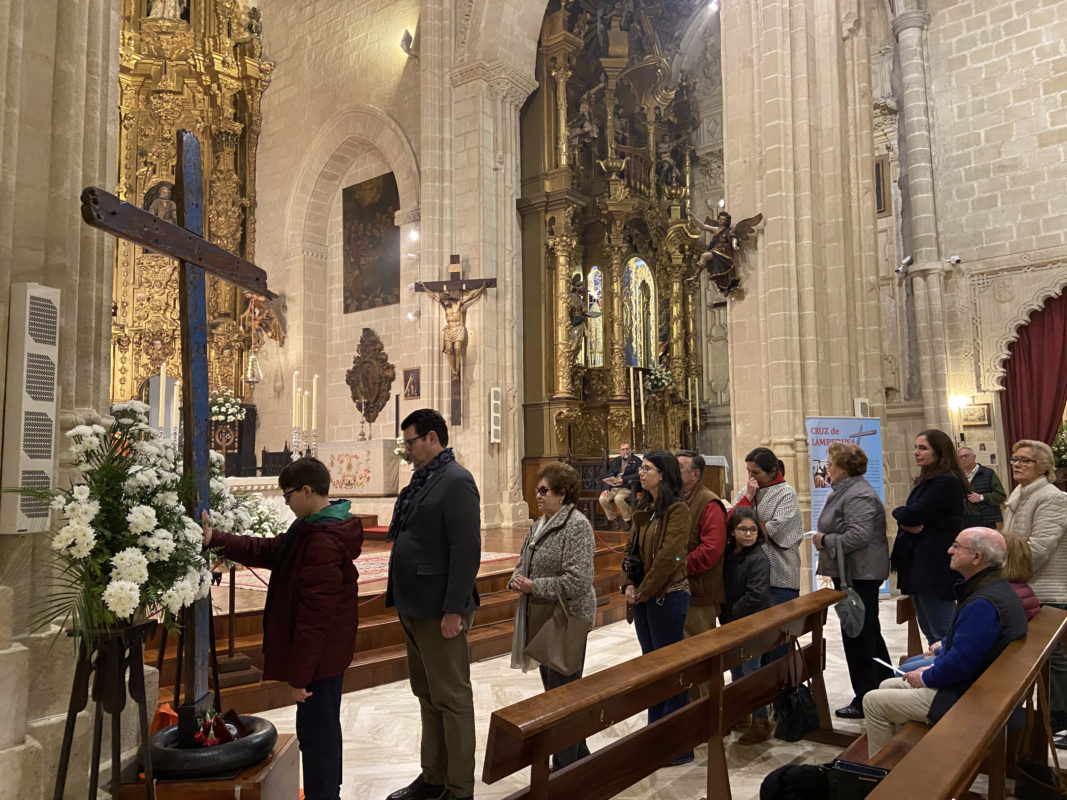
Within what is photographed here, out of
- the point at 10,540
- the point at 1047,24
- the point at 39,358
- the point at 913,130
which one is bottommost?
the point at 10,540

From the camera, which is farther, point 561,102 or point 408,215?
point 408,215

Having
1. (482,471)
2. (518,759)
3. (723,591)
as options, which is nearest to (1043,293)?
(482,471)

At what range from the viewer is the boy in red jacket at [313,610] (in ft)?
10.0

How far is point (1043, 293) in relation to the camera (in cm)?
1311

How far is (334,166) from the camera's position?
16.4 meters

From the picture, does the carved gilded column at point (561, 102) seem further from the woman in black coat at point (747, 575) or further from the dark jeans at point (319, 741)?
the dark jeans at point (319, 741)

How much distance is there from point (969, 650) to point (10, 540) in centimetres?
363

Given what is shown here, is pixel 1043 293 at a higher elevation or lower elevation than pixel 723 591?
higher

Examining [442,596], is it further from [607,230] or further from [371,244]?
[371,244]

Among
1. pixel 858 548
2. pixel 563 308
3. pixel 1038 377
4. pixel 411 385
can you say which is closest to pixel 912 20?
pixel 1038 377

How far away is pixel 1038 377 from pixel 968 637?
12.1m

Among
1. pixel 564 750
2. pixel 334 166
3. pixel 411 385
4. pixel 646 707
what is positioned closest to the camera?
pixel 646 707

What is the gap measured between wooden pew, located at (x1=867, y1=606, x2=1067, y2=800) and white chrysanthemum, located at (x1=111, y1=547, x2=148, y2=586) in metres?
2.11

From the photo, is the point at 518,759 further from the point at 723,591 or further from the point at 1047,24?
the point at 1047,24
